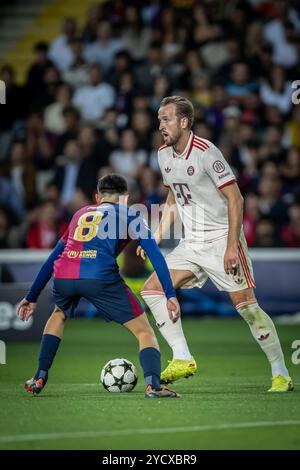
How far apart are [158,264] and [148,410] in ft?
3.53

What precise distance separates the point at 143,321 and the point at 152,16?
12219 mm

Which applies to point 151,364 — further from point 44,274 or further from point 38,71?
point 38,71

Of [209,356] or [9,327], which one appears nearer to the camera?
[209,356]

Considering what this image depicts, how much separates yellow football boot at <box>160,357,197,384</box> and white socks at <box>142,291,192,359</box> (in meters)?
0.07

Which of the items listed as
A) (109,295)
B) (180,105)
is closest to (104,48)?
(180,105)

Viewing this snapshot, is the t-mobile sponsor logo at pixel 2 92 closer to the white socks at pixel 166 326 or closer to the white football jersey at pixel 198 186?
the white football jersey at pixel 198 186

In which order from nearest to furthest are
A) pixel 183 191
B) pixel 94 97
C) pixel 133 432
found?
pixel 133 432, pixel 183 191, pixel 94 97

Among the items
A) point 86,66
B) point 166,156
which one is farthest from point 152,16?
point 166,156

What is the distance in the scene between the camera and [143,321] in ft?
27.0

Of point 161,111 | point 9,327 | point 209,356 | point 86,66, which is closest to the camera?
point 161,111

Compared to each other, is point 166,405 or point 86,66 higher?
point 86,66

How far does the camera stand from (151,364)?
8062 mm
